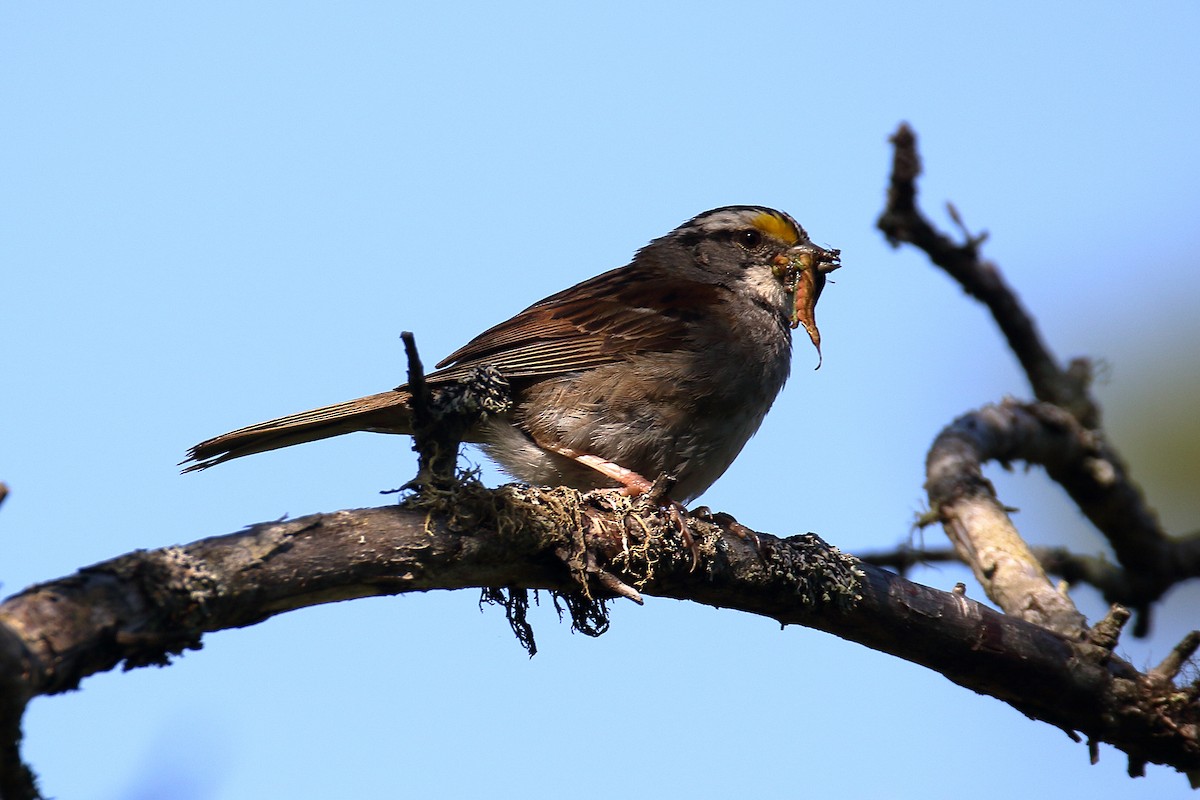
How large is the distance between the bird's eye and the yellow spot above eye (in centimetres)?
4

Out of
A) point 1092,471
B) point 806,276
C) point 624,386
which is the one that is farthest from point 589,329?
point 1092,471

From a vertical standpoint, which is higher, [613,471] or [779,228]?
[779,228]

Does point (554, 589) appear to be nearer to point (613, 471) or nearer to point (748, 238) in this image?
point (613, 471)

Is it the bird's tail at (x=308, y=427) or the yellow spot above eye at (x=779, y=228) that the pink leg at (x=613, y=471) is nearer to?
the bird's tail at (x=308, y=427)

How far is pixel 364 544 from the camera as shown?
3.51m

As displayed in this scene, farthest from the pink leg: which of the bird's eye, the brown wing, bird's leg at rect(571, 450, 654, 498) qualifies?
the bird's eye

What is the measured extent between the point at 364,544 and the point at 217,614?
50 centimetres

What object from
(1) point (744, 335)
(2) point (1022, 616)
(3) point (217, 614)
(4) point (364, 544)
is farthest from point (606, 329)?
(3) point (217, 614)

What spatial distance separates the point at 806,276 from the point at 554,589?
3.00m

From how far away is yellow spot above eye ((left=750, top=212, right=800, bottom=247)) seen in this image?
6961mm

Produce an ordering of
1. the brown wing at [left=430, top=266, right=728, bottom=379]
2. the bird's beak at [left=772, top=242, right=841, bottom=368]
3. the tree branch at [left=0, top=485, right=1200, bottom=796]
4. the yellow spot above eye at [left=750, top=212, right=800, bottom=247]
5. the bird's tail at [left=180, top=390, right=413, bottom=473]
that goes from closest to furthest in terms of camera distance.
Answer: the tree branch at [left=0, top=485, right=1200, bottom=796]
the bird's tail at [left=180, top=390, right=413, bottom=473]
the brown wing at [left=430, top=266, right=728, bottom=379]
the bird's beak at [left=772, top=242, right=841, bottom=368]
the yellow spot above eye at [left=750, top=212, right=800, bottom=247]

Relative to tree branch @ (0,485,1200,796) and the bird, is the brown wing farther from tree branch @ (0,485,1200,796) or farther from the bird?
tree branch @ (0,485,1200,796)

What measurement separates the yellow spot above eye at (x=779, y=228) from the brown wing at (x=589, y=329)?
507 millimetres

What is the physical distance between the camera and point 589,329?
6.21m
